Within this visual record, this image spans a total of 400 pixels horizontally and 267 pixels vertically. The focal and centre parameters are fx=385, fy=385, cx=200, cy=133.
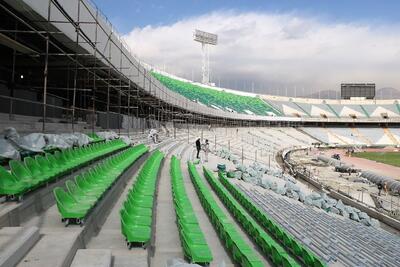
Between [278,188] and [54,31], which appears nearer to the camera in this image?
[54,31]

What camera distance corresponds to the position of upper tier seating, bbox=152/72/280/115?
210ft

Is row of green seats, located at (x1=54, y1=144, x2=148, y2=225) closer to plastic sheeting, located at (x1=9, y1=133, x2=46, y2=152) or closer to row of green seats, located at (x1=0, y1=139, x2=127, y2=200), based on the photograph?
row of green seats, located at (x1=0, y1=139, x2=127, y2=200)

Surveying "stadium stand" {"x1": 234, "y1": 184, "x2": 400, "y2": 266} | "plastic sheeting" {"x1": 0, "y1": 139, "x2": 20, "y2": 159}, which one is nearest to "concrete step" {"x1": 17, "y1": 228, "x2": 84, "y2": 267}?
"plastic sheeting" {"x1": 0, "y1": 139, "x2": 20, "y2": 159}

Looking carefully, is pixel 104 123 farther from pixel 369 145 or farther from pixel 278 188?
pixel 369 145

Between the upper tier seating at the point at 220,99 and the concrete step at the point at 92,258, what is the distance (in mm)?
55913

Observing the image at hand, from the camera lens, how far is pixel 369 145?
7644 centimetres

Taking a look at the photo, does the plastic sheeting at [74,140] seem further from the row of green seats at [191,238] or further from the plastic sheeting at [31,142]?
the row of green seats at [191,238]

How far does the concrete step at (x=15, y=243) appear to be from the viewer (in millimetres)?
3795

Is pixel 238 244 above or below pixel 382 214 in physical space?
Result: above

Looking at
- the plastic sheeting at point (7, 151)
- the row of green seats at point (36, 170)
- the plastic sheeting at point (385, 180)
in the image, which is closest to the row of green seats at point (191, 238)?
the row of green seats at point (36, 170)

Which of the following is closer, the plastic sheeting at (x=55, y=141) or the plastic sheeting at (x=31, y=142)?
the plastic sheeting at (x=31, y=142)

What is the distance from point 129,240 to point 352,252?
21.3 feet

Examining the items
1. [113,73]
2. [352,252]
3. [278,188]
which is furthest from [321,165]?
[352,252]

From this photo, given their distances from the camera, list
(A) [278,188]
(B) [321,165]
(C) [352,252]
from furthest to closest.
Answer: (B) [321,165] < (A) [278,188] < (C) [352,252]
